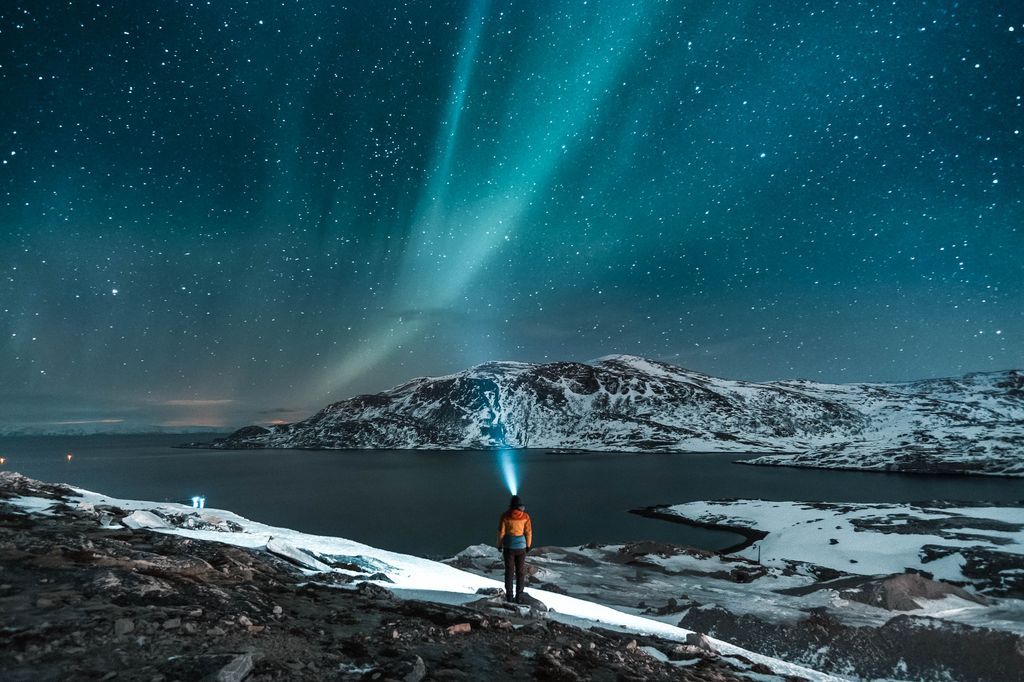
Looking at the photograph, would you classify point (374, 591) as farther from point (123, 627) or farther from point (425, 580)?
point (123, 627)

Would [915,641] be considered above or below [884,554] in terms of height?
above

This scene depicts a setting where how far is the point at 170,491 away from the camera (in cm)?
11406

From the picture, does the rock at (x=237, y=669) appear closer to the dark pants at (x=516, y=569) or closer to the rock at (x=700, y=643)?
→ the dark pants at (x=516, y=569)

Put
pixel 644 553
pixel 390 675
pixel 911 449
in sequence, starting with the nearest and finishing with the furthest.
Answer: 1. pixel 390 675
2. pixel 644 553
3. pixel 911 449

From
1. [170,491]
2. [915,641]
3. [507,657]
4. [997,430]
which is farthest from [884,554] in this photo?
[997,430]

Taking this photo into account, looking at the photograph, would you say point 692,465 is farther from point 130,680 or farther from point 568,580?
point 130,680

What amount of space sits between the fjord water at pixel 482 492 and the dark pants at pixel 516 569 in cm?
4479

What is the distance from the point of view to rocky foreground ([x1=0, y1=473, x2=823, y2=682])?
6387mm

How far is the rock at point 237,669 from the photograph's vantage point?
5867mm

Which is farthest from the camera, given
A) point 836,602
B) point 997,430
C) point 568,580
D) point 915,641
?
point 997,430

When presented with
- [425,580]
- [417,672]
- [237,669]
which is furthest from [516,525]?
[237,669]

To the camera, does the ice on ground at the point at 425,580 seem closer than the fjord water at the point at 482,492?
Yes

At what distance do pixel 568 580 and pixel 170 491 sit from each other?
379 feet

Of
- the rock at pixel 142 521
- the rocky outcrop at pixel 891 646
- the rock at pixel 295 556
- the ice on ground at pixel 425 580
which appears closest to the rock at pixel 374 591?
the ice on ground at pixel 425 580
